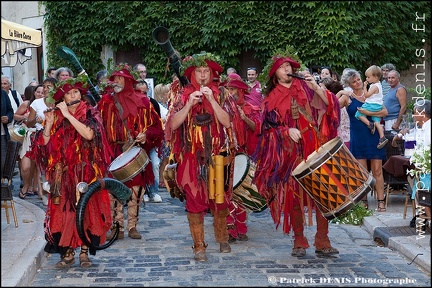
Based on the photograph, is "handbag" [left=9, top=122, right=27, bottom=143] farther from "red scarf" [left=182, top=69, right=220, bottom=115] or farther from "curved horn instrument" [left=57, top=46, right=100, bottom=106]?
"red scarf" [left=182, top=69, right=220, bottom=115]

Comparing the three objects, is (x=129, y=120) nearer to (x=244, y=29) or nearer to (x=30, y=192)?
(x=30, y=192)

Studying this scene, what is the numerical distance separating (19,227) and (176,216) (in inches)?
85.7

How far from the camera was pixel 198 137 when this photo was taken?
7.57 metres

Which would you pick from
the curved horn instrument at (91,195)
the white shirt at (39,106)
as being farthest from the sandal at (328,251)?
the white shirt at (39,106)

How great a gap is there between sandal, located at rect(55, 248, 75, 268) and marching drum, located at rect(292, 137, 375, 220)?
222cm

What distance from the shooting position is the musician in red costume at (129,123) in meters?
8.75

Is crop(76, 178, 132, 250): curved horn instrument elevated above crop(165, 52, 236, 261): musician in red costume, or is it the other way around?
crop(165, 52, 236, 261): musician in red costume

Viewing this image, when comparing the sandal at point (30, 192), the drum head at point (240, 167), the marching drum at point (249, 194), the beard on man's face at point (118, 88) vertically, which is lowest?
the sandal at point (30, 192)

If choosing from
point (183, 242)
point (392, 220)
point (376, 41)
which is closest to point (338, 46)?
point (376, 41)

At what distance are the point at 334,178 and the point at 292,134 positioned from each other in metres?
0.66

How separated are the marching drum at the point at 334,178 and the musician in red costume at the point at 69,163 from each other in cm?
188

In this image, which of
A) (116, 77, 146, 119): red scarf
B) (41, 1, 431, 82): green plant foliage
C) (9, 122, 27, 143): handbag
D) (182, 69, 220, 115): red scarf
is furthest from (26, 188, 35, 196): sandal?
(41, 1, 431, 82): green plant foliage

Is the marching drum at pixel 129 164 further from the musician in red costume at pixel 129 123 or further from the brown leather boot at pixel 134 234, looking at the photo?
the brown leather boot at pixel 134 234

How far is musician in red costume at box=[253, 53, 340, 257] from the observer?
7496 mm
